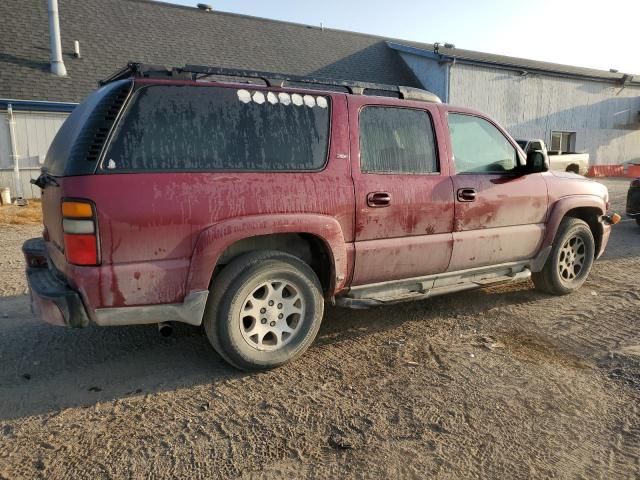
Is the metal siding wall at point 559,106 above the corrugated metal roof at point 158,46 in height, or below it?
below

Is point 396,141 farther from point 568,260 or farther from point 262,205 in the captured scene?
point 568,260

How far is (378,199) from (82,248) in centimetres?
204

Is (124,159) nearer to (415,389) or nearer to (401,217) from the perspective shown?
(401,217)

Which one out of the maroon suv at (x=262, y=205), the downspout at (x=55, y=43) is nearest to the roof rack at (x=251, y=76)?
the maroon suv at (x=262, y=205)

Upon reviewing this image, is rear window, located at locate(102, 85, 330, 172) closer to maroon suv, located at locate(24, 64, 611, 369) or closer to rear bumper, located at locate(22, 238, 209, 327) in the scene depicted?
maroon suv, located at locate(24, 64, 611, 369)

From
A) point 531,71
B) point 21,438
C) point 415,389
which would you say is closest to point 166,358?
point 21,438

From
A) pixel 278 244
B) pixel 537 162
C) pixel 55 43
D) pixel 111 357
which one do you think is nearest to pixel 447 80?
pixel 55 43

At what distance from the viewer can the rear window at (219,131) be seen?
9.59 feet

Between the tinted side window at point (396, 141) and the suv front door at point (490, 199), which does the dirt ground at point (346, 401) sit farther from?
the tinted side window at point (396, 141)

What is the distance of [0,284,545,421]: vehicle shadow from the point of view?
10.1 ft

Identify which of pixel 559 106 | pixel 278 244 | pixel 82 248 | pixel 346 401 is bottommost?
pixel 346 401

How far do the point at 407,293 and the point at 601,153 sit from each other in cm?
2522

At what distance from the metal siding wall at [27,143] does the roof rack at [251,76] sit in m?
11.2

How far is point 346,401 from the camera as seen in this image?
9.74 ft
